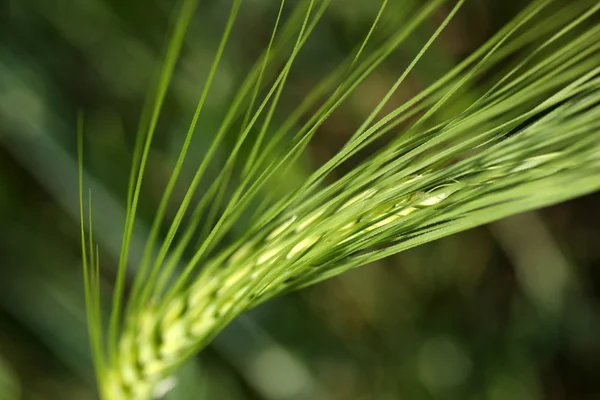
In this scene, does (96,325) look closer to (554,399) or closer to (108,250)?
(108,250)

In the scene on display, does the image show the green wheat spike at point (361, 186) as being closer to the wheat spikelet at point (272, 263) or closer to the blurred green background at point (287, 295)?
the wheat spikelet at point (272, 263)

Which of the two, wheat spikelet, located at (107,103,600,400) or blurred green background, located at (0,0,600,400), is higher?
blurred green background, located at (0,0,600,400)

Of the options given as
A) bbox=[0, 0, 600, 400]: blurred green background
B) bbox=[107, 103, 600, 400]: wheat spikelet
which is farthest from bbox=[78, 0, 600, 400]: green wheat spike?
bbox=[0, 0, 600, 400]: blurred green background

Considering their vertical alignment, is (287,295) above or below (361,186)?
above

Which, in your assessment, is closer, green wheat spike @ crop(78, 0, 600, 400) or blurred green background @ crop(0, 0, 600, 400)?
green wheat spike @ crop(78, 0, 600, 400)

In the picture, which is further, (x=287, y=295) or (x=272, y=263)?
(x=287, y=295)

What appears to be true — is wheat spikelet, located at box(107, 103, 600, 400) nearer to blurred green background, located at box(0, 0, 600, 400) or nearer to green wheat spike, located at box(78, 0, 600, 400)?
green wheat spike, located at box(78, 0, 600, 400)

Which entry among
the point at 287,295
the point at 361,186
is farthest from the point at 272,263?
the point at 287,295

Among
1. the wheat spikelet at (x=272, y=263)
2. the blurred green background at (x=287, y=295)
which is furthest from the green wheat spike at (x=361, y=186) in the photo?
the blurred green background at (x=287, y=295)

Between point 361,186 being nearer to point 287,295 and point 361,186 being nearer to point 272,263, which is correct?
point 272,263
